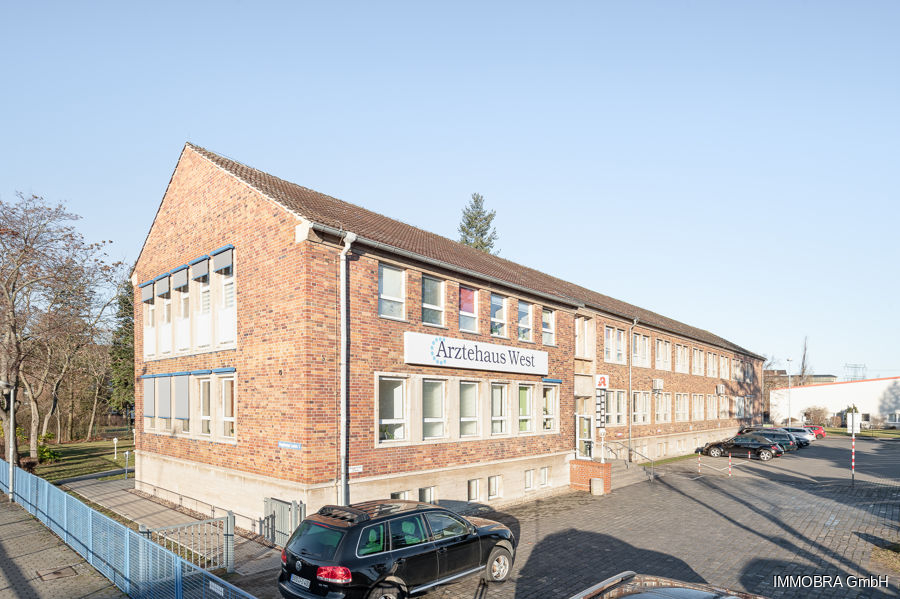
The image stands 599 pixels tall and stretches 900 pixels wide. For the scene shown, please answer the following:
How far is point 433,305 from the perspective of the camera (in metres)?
17.2

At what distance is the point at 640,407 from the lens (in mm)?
31875

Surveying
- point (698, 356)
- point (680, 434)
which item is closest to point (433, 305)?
point (680, 434)

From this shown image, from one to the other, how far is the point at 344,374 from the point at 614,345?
18644 millimetres

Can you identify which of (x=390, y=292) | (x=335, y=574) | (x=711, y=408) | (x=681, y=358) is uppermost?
(x=390, y=292)

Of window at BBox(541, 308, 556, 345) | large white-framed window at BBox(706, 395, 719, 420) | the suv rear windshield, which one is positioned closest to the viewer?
the suv rear windshield

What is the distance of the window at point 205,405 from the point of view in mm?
17844

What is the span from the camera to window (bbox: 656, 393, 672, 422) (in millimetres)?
33906

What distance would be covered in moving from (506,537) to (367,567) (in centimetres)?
354

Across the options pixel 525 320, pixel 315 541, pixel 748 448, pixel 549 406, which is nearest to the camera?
pixel 315 541

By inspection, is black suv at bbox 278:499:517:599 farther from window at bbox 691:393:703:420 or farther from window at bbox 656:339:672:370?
window at bbox 691:393:703:420

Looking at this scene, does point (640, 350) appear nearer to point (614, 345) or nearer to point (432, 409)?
point (614, 345)

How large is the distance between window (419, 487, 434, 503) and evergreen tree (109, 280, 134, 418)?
42136 millimetres

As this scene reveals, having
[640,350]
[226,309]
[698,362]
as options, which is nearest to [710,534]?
[226,309]

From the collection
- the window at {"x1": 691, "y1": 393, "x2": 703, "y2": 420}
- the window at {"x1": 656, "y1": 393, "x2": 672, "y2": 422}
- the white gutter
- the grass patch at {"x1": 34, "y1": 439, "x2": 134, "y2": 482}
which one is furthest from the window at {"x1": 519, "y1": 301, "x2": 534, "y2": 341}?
the window at {"x1": 691, "y1": 393, "x2": 703, "y2": 420}
